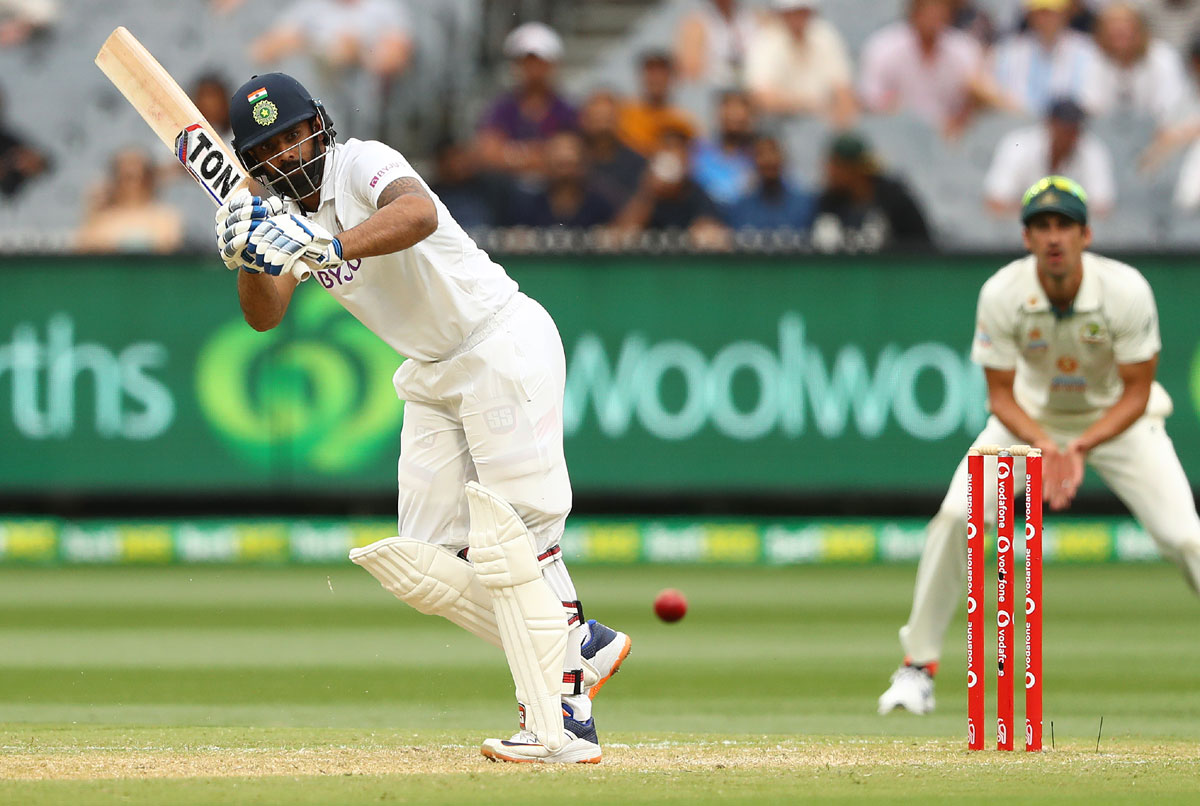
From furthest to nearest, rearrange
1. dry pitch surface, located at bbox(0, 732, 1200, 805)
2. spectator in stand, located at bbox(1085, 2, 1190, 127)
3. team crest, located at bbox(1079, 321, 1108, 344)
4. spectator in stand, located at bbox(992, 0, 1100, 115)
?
spectator in stand, located at bbox(992, 0, 1100, 115) < spectator in stand, located at bbox(1085, 2, 1190, 127) < team crest, located at bbox(1079, 321, 1108, 344) < dry pitch surface, located at bbox(0, 732, 1200, 805)

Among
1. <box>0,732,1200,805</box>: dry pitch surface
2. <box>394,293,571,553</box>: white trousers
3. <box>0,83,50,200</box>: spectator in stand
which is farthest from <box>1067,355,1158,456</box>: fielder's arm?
<box>0,83,50,200</box>: spectator in stand

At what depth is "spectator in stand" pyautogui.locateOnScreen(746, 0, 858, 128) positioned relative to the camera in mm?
11102

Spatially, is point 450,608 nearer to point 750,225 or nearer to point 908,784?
point 908,784

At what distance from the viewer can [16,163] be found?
11250 mm

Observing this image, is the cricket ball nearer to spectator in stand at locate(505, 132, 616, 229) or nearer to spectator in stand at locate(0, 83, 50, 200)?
spectator in stand at locate(505, 132, 616, 229)

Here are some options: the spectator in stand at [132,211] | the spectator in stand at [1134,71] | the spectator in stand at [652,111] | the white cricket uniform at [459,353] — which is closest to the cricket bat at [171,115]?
the white cricket uniform at [459,353]

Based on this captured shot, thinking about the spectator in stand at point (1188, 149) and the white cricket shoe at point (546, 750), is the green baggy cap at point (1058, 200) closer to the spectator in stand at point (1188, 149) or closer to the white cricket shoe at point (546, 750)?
the white cricket shoe at point (546, 750)

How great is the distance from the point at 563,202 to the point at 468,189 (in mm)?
590

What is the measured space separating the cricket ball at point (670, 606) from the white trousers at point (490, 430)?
2688 mm

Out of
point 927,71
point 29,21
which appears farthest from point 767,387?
point 29,21

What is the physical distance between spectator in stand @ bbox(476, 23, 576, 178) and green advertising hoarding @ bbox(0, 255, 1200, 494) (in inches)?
48.8

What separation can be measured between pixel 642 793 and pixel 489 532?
724 mm

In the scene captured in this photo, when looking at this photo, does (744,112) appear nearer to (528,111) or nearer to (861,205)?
(861,205)

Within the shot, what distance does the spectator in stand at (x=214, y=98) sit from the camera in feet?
35.6
